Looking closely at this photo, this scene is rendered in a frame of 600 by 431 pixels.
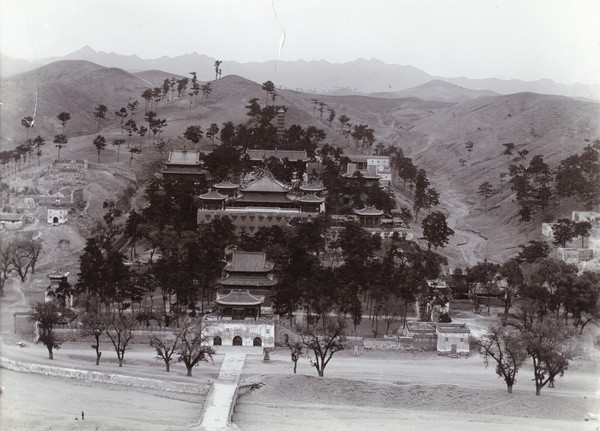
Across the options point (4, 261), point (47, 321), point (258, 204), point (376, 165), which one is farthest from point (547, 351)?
point (376, 165)

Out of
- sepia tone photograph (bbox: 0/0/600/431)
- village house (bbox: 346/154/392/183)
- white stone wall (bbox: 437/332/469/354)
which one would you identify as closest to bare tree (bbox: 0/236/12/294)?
sepia tone photograph (bbox: 0/0/600/431)

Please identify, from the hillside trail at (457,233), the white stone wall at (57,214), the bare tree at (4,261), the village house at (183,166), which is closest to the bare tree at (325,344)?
the bare tree at (4,261)

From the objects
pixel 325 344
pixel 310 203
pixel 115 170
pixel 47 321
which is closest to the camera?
pixel 325 344

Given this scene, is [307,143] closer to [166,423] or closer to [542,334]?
[542,334]

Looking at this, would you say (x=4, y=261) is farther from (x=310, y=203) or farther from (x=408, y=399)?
(x=408, y=399)

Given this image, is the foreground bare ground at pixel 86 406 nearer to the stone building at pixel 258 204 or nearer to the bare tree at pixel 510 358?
the bare tree at pixel 510 358

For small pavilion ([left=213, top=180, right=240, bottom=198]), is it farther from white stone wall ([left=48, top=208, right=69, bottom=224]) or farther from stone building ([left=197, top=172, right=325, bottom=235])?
white stone wall ([left=48, top=208, right=69, bottom=224])

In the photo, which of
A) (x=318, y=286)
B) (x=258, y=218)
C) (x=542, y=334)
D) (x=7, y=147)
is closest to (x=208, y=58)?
(x=7, y=147)
